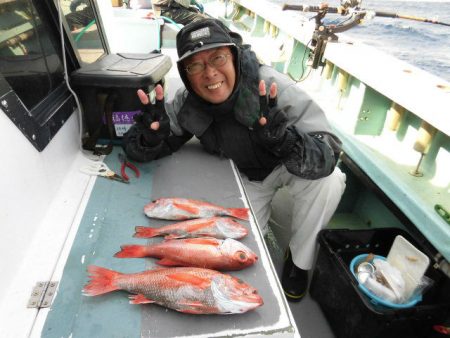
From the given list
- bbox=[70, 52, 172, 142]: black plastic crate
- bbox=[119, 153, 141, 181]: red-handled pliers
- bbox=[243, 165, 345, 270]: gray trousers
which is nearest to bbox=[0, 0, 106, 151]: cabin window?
bbox=[70, 52, 172, 142]: black plastic crate

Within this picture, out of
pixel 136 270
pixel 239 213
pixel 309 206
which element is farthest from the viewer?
pixel 309 206

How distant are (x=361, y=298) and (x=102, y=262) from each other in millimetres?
1366

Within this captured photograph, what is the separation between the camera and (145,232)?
152 centimetres

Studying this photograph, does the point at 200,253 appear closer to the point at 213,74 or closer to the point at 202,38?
the point at 213,74

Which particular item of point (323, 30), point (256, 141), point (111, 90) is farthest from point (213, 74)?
point (323, 30)

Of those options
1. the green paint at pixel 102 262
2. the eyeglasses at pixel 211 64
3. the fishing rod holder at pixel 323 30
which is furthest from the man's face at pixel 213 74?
the fishing rod holder at pixel 323 30

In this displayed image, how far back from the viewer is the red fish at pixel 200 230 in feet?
4.99

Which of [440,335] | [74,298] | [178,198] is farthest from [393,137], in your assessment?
[74,298]

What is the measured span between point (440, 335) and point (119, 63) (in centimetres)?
277

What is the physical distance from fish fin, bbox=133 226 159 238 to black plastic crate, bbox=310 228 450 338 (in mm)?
1147

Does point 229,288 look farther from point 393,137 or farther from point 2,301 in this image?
point 393,137

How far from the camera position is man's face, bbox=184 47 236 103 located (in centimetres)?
191

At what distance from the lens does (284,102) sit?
2070 millimetres

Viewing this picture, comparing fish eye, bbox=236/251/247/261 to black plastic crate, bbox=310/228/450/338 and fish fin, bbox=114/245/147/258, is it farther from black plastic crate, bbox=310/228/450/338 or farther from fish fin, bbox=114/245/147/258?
black plastic crate, bbox=310/228/450/338
